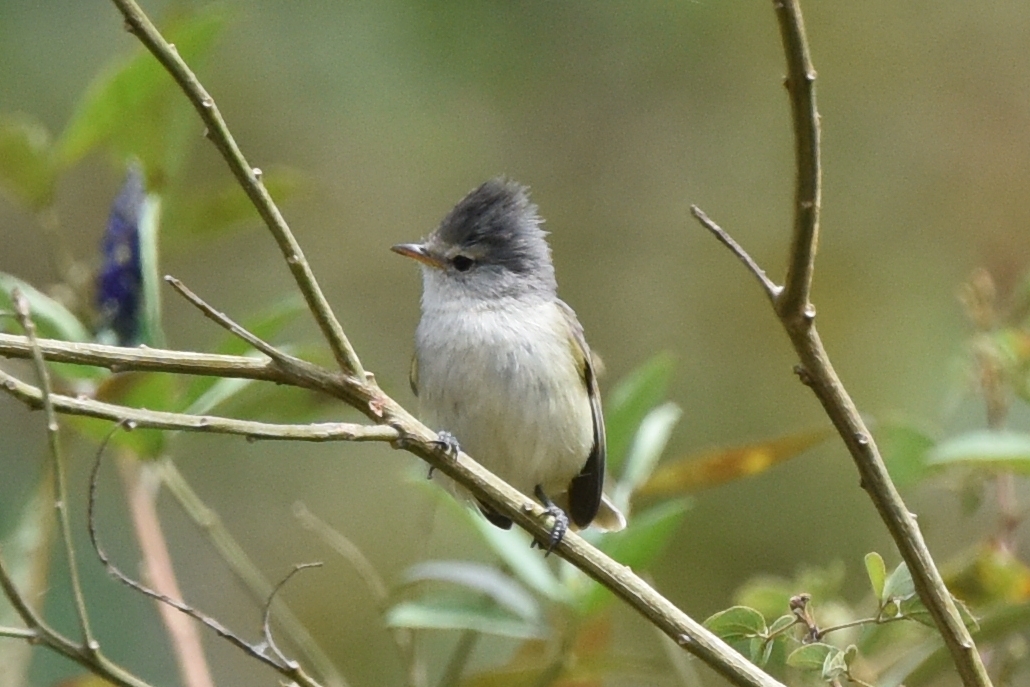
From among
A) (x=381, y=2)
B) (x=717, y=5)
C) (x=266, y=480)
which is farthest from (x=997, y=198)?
(x=266, y=480)

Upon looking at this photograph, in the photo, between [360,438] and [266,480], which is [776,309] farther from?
[266,480]

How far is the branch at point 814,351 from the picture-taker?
1.41 m

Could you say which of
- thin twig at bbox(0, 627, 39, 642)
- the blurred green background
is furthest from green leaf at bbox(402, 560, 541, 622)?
the blurred green background

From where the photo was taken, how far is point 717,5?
541cm

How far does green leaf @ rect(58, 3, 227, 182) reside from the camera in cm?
260

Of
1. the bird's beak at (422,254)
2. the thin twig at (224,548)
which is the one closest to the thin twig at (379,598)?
the thin twig at (224,548)

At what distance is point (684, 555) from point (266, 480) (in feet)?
5.72

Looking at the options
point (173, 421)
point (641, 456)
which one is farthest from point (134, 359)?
point (641, 456)

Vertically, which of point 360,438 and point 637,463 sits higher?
point 360,438

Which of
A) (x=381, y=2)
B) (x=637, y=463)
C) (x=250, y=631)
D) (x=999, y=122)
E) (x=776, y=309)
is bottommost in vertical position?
(x=250, y=631)

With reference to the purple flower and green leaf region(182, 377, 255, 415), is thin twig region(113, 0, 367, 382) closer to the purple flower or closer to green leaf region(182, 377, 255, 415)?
green leaf region(182, 377, 255, 415)

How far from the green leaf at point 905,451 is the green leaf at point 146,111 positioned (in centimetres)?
158

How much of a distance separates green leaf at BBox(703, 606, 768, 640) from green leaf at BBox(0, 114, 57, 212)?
1.79 metres

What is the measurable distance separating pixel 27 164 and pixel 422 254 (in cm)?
99
